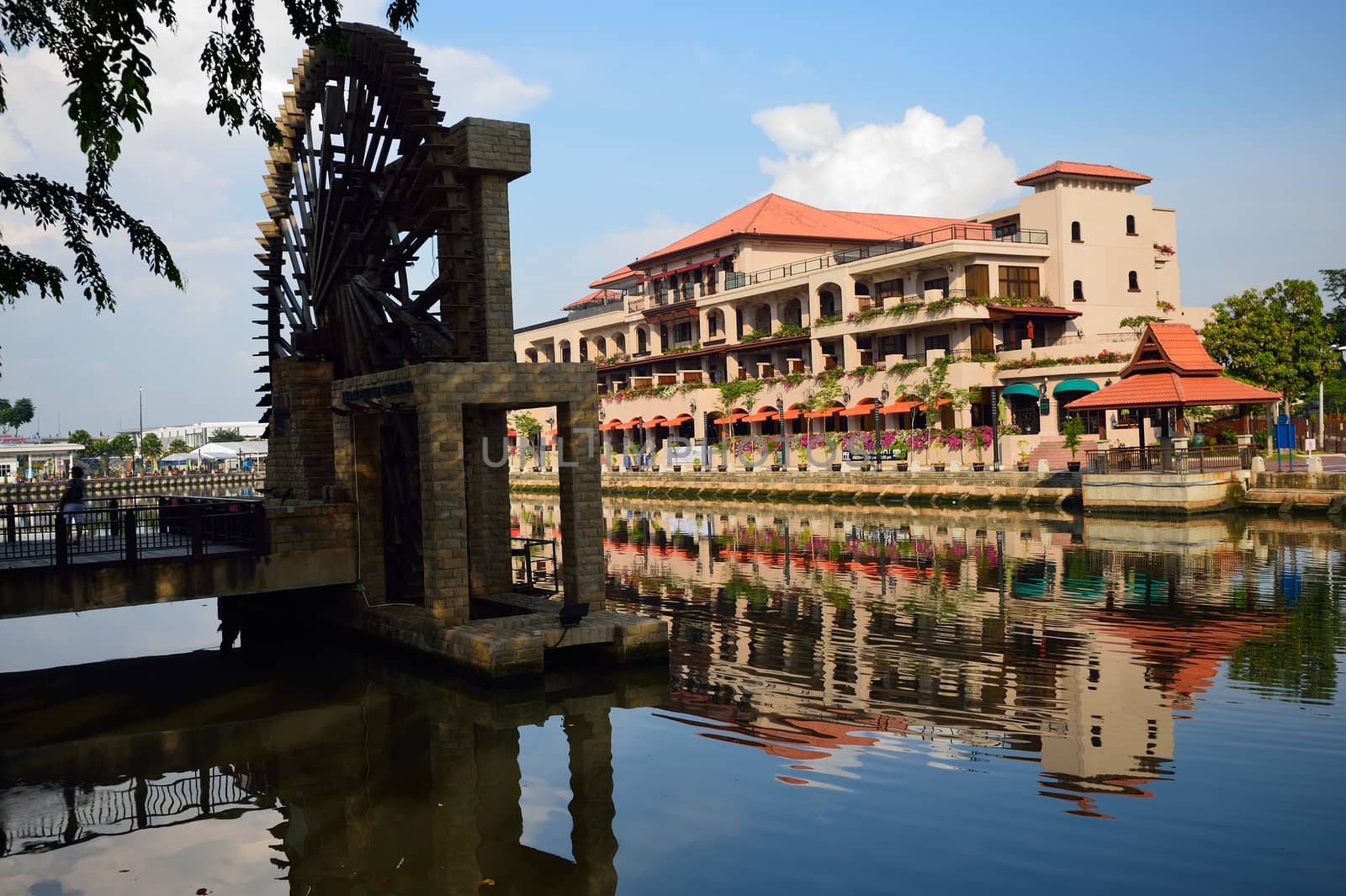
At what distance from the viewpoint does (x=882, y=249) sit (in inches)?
2367

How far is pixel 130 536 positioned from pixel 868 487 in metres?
32.8

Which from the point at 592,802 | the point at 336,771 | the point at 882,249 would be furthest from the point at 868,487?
the point at 592,802

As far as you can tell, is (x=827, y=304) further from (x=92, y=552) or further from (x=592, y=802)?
(x=592, y=802)

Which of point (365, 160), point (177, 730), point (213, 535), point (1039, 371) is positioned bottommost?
point (177, 730)

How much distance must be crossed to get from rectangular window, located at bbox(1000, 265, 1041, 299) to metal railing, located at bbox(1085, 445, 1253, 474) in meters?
17.8

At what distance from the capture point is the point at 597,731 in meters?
12.7

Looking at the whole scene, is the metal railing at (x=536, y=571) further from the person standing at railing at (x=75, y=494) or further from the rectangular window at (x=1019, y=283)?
the rectangular window at (x=1019, y=283)

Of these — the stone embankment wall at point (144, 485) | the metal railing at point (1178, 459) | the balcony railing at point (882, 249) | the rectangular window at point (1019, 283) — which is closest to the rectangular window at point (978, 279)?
the rectangular window at point (1019, 283)

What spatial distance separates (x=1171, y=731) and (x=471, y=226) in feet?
43.5

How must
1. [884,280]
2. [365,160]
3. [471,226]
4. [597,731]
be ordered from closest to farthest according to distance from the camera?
[597,731] → [471,226] → [365,160] → [884,280]

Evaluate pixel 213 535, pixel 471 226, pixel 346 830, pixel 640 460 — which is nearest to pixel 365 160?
pixel 471 226

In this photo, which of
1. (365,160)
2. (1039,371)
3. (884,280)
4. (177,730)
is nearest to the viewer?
(177,730)

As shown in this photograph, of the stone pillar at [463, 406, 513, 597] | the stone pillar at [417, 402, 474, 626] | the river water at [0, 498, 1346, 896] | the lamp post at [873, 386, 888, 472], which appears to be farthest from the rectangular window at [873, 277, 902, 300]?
the stone pillar at [417, 402, 474, 626]

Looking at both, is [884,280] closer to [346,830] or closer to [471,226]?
[471,226]
